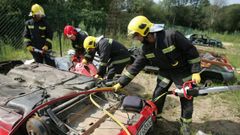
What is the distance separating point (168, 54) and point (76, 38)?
9.29ft

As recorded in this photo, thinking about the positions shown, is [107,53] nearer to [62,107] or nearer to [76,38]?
[76,38]

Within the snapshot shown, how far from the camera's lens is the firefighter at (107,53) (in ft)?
15.9

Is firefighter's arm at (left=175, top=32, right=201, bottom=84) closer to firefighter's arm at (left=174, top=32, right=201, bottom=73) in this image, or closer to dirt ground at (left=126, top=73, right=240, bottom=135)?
firefighter's arm at (left=174, top=32, right=201, bottom=73)

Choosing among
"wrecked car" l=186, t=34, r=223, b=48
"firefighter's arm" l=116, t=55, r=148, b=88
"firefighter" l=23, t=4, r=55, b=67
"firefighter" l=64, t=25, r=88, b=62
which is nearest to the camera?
"firefighter's arm" l=116, t=55, r=148, b=88

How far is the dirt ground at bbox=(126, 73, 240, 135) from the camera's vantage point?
4195 mm

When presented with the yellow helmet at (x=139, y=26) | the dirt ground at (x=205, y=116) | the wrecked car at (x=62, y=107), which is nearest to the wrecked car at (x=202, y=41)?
the dirt ground at (x=205, y=116)

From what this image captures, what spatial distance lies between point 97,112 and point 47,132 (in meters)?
0.76

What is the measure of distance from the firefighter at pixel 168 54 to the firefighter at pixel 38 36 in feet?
9.19

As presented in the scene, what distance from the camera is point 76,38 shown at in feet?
18.5

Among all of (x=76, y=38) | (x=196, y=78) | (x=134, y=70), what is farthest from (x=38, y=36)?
(x=196, y=78)

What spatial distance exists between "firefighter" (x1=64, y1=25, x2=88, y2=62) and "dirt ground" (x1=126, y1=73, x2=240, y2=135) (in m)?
1.48

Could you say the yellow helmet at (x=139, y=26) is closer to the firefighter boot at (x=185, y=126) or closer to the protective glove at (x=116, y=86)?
the protective glove at (x=116, y=86)

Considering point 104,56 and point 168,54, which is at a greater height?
point 168,54

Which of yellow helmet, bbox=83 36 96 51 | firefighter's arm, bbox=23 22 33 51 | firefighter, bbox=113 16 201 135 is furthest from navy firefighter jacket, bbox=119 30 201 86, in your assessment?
firefighter's arm, bbox=23 22 33 51
